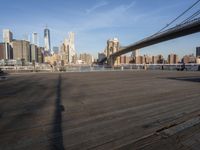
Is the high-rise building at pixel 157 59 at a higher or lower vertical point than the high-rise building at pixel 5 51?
lower

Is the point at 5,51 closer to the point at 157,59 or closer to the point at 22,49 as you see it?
the point at 22,49

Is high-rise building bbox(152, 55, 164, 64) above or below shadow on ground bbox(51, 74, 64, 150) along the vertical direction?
above

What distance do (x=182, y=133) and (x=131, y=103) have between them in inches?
81.4

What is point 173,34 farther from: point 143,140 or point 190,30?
point 143,140

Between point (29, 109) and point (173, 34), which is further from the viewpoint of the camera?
point (173, 34)

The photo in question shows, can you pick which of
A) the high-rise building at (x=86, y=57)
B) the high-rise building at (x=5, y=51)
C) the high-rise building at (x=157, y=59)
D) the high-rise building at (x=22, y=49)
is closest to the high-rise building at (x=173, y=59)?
the high-rise building at (x=157, y=59)

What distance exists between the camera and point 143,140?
2693 mm

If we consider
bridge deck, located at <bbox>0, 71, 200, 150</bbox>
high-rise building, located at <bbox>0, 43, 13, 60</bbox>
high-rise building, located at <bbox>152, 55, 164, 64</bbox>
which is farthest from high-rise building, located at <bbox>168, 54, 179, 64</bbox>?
bridge deck, located at <bbox>0, 71, 200, 150</bbox>

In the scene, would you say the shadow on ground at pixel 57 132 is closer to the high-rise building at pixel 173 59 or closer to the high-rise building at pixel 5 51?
the high-rise building at pixel 173 59

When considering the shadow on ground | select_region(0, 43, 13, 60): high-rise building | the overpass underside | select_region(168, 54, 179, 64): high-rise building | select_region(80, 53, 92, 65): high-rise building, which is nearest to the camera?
the shadow on ground

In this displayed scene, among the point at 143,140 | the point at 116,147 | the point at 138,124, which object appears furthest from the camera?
the point at 138,124

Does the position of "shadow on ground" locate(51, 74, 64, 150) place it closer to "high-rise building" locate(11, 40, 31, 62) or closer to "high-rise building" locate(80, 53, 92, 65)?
"high-rise building" locate(11, 40, 31, 62)

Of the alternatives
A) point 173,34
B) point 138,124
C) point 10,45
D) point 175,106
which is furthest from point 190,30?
point 10,45

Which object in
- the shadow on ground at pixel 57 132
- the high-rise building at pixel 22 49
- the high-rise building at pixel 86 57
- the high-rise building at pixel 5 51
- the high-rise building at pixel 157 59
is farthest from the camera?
the high-rise building at pixel 86 57
